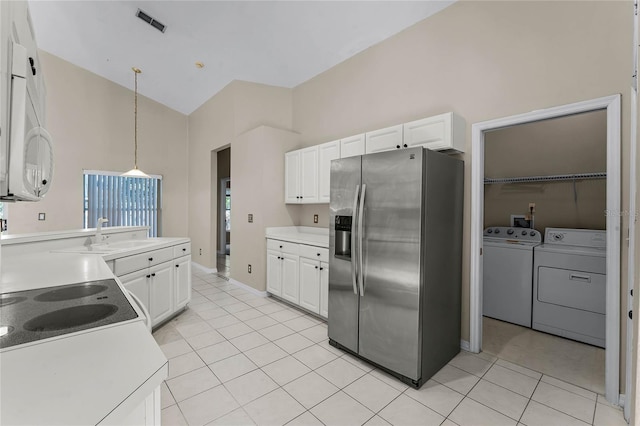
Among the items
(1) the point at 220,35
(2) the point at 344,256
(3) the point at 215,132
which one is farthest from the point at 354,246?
(3) the point at 215,132

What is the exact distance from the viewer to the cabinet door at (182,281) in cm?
334

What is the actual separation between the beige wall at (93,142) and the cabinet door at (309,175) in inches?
138

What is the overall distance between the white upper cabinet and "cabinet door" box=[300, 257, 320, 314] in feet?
5.70

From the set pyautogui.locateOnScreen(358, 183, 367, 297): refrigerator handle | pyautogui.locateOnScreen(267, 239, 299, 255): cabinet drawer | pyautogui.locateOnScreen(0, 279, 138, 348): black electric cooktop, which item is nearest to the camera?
pyautogui.locateOnScreen(0, 279, 138, 348): black electric cooktop

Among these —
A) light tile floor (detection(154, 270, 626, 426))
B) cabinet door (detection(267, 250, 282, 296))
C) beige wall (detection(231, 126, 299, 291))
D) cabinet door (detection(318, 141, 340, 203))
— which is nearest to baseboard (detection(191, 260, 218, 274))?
beige wall (detection(231, 126, 299, 291))

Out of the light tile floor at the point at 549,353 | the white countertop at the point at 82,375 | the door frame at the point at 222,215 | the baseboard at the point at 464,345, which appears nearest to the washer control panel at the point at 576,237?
the light tile floor at the point at 549,353

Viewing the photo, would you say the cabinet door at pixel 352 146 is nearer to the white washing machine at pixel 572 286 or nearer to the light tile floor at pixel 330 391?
the light tile floor at pixel 330 391

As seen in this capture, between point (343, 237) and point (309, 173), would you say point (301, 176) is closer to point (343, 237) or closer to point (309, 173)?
point (309, 173)

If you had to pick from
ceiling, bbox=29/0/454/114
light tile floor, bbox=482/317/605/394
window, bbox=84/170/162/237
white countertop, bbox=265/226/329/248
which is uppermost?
ceiling, bbox=29/0/454/114

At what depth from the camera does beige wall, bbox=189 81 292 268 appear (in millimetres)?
4684

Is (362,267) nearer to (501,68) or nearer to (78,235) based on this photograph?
(501,68)

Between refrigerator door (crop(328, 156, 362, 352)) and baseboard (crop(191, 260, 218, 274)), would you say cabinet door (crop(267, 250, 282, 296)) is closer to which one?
refrigerator door (crop(328, 156, 362, 352))

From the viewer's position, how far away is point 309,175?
397 cm

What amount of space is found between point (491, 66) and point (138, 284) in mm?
3802
